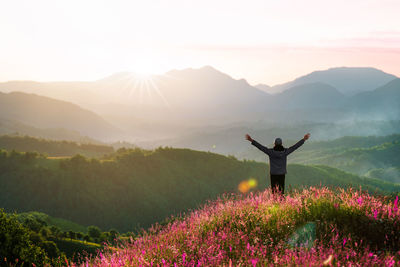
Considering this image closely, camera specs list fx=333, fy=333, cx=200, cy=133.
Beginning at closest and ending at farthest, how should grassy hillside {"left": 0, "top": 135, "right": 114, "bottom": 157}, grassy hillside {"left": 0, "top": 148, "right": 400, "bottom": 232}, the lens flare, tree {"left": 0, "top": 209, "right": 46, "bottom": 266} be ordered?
tree {"left": 0, "top": 209, "right": 46, "bottom": 266}, grassy hillside {"left": 0, "top": 148, "right": 400, "bottom": 232}, the lens flare, grassy hillside {"left": 0, "top": 135, "right": 114, "bottom": 157}

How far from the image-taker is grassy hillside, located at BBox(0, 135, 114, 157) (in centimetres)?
Result: 11106

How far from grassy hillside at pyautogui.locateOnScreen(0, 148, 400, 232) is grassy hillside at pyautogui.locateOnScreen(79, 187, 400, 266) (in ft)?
178

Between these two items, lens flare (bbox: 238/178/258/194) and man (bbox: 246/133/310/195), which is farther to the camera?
lens flare (bbox: 238/178/258/194)

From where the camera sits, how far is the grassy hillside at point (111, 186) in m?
59.9

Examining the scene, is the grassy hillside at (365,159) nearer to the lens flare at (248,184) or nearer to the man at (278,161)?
the lens flare at (248,184)

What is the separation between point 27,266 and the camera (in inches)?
241

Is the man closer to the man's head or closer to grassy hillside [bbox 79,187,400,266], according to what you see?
the man's head

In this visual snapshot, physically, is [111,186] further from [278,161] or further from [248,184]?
[278,161]

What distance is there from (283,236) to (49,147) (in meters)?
120

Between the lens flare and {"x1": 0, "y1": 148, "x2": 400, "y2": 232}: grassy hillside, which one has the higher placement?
{"x1": 0, "y1": 148, "x2": 400, "y2": 232}: grassy hillside

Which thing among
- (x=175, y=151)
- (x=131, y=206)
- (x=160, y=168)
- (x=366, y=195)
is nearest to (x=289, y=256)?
(x=366, y=195)

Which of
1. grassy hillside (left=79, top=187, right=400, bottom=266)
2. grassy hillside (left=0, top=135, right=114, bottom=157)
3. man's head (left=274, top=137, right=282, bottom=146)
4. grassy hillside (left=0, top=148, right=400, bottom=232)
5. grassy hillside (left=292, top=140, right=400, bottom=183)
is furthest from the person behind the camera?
grassy hillside (left=292, top=140, right=400, bottom=183)

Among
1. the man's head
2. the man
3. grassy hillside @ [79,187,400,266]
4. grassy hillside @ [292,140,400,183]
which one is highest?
the man's head

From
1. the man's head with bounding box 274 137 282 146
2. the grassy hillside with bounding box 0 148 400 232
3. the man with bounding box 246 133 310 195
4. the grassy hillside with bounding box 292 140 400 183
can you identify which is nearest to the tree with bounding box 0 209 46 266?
the man with bounding box 246 133 310 195
